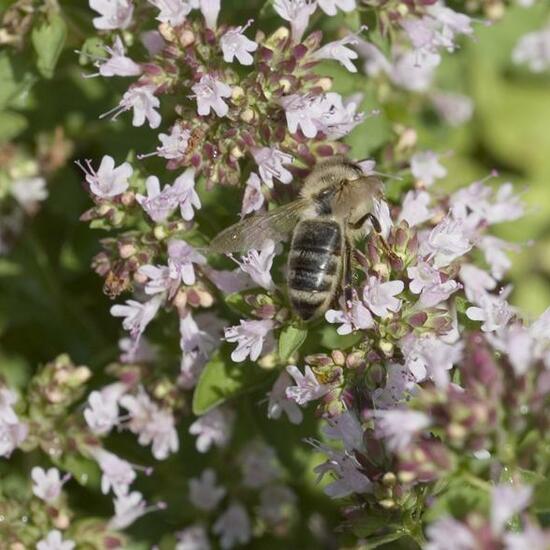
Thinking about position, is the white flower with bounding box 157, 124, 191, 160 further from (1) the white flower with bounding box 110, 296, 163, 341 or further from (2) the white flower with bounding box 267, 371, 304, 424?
(2) the white flower with bounding box 267, 371, 304, 424

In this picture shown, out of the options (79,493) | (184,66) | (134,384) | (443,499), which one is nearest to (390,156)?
(184,66)

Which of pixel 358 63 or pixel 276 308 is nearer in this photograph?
pixel 276 308

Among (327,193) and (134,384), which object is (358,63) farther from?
(134,384)

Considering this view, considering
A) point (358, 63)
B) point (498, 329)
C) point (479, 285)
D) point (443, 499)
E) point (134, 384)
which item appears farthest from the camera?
point (358, 63)

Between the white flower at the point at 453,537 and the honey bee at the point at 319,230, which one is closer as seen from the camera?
the white flower at the point at 453,537

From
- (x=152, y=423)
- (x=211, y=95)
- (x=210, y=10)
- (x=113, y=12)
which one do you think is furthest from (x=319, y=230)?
(x=152, y=423)

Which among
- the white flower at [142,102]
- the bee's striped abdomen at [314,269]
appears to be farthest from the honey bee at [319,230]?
the white flower at [142,102]

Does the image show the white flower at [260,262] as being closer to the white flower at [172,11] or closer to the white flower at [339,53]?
the white flower at [339,53]
